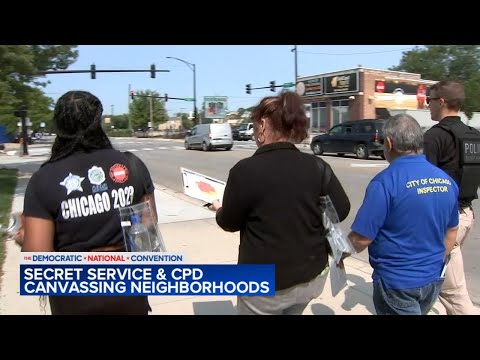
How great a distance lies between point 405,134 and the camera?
7.93ft

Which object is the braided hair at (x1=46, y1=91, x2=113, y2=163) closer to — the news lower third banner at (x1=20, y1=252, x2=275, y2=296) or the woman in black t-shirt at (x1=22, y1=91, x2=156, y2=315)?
the woman in black t-shirt at (x1=22, y1=91, x2=156, y2=315)

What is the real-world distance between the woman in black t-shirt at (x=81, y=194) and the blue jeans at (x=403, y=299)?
4.20 ft

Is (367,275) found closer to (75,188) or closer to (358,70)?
(75,188)

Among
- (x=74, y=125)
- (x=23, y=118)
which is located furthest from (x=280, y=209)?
(x=23, y=118)

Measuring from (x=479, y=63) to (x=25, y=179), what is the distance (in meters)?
67.9

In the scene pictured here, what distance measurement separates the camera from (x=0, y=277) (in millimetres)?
4832

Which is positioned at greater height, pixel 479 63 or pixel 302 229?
pixel 479 63

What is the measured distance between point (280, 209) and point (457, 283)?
184 centimetres

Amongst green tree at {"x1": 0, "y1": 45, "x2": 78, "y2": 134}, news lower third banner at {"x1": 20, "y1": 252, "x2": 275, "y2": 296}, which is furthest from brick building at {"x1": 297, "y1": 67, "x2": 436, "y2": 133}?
→ news lower third banner at {"x1": 20, "y1": 252, "x2": 275, "y2": 296}

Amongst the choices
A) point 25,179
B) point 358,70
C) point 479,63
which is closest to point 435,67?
point 479,63

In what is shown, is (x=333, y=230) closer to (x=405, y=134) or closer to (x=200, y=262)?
(x=405, y=134)

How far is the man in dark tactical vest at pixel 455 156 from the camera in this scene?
313cm

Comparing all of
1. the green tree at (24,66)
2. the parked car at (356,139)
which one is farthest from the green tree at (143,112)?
the green tree at (24,66)
